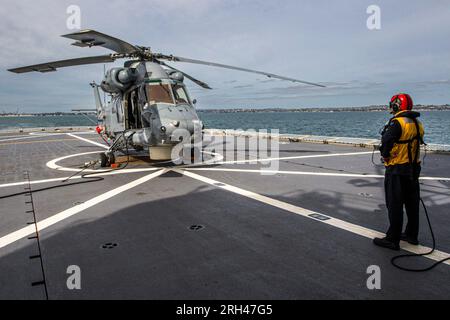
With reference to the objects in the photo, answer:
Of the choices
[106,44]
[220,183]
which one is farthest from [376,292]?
[106,44]

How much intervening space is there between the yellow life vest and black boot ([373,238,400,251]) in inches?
47.2

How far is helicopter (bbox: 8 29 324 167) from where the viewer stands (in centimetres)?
1019

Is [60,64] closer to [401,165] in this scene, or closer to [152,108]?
[152,108]

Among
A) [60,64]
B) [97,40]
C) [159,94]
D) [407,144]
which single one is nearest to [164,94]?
[159,94]

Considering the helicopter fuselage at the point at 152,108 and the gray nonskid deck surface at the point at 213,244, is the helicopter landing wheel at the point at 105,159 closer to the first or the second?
the helicopter fuselage at the point at 152,108

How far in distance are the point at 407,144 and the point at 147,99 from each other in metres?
8.82

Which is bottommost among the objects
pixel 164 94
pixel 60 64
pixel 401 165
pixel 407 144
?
pixel 401 165

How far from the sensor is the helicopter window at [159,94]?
1087cm

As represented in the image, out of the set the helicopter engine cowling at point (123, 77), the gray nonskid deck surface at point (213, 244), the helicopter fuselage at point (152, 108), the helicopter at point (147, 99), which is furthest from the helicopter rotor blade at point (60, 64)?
the gray nonskid deck surface at point (213, 244)

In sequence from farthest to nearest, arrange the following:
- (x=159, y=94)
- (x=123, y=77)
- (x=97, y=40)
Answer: (x=123, y=77), (x=159, y=94), (x=97, y=40)

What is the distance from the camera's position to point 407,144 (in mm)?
4457

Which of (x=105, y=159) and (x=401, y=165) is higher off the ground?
(x=401, y=165)

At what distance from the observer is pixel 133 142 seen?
38.5 feet

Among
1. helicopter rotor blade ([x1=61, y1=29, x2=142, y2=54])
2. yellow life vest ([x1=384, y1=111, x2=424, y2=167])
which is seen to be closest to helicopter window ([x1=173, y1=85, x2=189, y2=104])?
helicopter rotor blade ([x1=61, y1=29, x2=142, y2=54])
